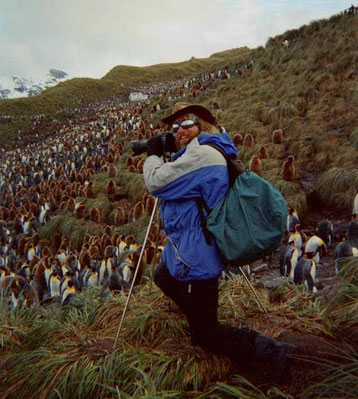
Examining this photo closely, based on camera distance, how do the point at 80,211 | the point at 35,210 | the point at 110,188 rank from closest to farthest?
the point at 80,211 → the point at 110,188 → the point at 35,210

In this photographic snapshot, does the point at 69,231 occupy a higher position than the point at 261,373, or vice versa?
the point at 261,373

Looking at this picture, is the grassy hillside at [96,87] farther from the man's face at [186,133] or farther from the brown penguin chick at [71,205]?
the man's face at [186,133]

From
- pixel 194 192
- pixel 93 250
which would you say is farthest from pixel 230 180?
pixel 93 250

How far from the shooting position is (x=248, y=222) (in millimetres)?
1987

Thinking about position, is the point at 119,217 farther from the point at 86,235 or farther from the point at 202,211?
the point at 202,211

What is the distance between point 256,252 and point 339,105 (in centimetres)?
997

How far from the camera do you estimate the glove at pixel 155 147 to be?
2.42m

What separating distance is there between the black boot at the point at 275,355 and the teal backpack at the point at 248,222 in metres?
0.49

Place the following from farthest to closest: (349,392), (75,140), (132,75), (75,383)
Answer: (132,75)
(75,140)
(75,383)
(349,392)

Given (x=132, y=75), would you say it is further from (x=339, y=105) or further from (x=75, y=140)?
(x=339, y=105)

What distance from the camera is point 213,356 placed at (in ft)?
A: 7.70

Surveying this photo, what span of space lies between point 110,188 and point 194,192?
394 inches

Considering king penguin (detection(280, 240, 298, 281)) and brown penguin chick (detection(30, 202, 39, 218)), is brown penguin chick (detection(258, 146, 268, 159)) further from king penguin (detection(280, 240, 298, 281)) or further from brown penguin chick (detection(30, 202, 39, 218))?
brown penguin chick (detection(30, 202, 39, 218))

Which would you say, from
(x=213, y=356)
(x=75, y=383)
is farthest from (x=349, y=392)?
(x=75, y=383)
